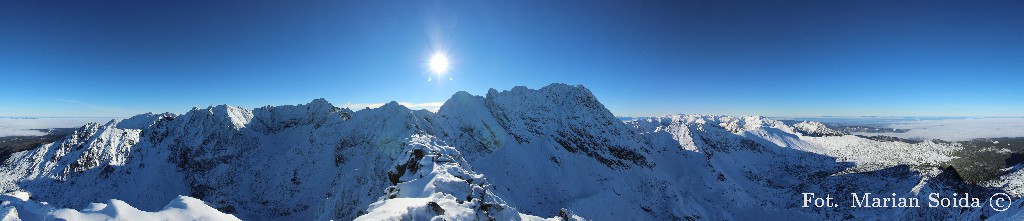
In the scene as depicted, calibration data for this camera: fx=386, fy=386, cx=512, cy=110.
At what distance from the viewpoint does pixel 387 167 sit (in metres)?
52.2

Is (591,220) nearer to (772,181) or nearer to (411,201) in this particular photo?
(411,201)

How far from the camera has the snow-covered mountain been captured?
60469mm

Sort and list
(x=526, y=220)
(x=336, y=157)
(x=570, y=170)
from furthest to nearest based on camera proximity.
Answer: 1. (x=570, y=170)
2. (x=336, y=157)
3. (x=526, y=220)

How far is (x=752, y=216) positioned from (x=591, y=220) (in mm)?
39195

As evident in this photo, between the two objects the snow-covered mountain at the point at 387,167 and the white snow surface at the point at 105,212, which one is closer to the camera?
the white snow surface at the point at 105,212

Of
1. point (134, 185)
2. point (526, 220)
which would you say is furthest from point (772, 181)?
point (134, 185)

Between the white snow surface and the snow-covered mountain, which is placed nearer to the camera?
the white snow surface

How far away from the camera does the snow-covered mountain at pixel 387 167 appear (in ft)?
198

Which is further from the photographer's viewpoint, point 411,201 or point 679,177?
point 679,177

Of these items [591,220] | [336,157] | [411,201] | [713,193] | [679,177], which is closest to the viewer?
[411,201]

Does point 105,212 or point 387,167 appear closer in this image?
point 105,212

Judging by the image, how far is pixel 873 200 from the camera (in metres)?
74.6

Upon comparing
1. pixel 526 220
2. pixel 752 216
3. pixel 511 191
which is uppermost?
pixel 526 220

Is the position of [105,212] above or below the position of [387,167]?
above
